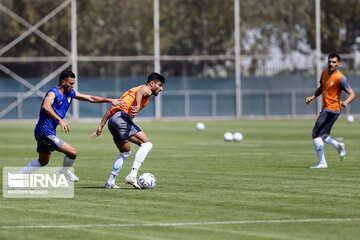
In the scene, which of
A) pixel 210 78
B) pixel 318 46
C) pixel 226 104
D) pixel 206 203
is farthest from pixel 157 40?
pixel 206 203

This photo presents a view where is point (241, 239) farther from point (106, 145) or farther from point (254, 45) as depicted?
point (254, 45)

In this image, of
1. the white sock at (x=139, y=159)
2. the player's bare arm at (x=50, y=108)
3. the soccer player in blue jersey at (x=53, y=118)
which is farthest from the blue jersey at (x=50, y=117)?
the white sock at (x=139, y=159)

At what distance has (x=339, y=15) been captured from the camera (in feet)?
197

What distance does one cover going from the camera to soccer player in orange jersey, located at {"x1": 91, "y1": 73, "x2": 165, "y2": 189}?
14.5 metres

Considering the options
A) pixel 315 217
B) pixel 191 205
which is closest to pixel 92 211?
pixel 191 205

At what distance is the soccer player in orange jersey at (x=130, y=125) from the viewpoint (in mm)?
14477

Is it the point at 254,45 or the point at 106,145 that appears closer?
the point at 106,145

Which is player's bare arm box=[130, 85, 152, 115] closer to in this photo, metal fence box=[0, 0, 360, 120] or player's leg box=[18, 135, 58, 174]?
player's leg box=[18, 135, 58, 174]

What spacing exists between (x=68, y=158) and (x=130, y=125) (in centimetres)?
128

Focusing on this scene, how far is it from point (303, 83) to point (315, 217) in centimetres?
4922

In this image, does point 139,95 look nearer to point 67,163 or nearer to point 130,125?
point 130,125

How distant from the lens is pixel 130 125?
14.6 metres

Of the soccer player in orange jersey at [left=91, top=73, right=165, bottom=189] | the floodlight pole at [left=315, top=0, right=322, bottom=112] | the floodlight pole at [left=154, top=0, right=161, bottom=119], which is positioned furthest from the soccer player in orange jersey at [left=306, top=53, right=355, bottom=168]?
the floodlight pole at [left=315, top=0, right=322, bottom=112]

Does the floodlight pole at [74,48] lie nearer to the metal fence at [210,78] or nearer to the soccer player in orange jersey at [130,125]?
the metal fence at [210,78]
